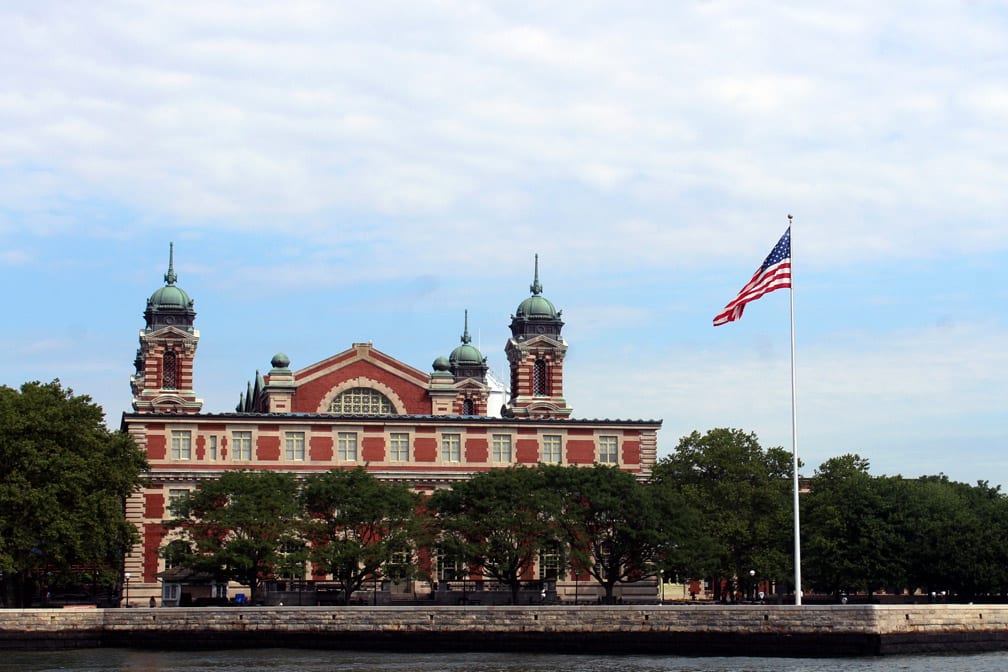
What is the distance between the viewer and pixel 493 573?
90.9 metres

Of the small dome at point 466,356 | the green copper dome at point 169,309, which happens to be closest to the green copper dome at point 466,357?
the small dome at point 466,356

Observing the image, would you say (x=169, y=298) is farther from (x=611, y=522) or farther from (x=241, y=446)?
(x=611, y=522)

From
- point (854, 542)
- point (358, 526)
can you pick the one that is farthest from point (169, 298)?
point (854, 542)

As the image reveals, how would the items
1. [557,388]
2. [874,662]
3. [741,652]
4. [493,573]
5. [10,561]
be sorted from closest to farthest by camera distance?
1. [874,662]
2. [741,652]
3. [10,561]
4. [493,573]
5. [557,388]

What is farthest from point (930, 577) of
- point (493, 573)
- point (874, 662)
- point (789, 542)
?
point (874, 662)

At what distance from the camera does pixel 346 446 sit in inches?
4222

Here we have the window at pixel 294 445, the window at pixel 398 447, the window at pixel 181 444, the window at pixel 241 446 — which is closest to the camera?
the window at pixel 181 444

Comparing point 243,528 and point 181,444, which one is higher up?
point 181,444

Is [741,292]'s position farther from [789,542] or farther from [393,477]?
[393,477]

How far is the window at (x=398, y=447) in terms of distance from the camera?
107625 millimetres

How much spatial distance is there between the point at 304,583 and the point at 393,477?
13.6 metres

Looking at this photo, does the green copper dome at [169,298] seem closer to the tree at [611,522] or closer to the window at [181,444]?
the window at [181,444]

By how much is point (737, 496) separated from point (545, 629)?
37.2 meters

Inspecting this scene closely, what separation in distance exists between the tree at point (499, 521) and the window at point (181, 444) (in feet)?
66.9
